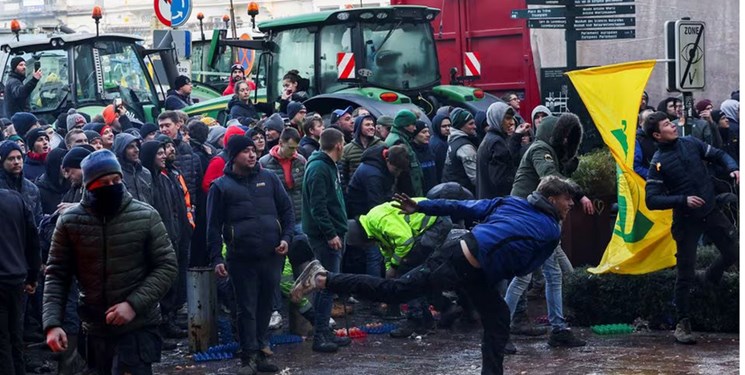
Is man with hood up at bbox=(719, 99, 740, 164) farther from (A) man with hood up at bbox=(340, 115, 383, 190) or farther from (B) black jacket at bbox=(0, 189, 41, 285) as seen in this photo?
(B) black jacket at bbox=(0, 189, 41, 285)

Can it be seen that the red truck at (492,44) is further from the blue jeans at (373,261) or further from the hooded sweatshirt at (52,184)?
the hooded sweatshirt at (52,184)

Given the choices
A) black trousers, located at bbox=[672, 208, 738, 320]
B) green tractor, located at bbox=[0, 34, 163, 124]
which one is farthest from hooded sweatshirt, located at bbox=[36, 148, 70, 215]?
green tractor, located at bbox=[0, 34, 163, 124]

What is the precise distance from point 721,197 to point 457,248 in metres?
3.06

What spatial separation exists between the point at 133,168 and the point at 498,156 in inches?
118

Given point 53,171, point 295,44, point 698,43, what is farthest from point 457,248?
point 295,44

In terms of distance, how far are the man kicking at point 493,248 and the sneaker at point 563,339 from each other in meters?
2.00

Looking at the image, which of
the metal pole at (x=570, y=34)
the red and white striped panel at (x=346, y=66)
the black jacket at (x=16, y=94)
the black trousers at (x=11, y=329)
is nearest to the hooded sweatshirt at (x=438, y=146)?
the metal pole at (x=570, y=34)

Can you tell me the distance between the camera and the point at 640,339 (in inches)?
450

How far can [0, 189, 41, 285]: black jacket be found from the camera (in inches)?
342

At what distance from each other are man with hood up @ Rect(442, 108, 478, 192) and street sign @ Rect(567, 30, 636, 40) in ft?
9.22

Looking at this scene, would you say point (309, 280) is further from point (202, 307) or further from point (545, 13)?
point (545, 13)

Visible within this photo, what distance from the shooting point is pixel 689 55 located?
13.1 meters

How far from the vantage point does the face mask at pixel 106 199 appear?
7.52m

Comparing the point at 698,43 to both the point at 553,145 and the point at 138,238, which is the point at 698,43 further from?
the point at 138,238
